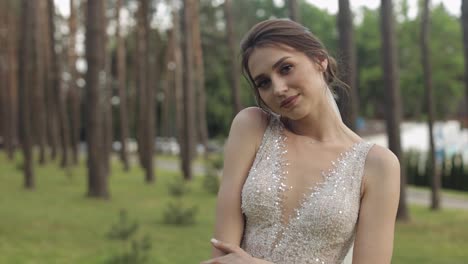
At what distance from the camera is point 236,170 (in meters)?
1.71

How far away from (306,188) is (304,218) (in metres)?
0.08

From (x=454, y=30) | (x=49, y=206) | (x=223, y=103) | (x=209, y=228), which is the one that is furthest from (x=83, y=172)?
(x=454, y=30)

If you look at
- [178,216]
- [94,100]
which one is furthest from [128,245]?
[94,100]

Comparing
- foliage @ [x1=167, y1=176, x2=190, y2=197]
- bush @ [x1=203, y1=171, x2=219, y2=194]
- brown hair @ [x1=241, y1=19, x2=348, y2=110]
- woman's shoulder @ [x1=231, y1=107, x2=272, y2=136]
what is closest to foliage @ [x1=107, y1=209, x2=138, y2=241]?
foliage @ [x1=167, y1=176, x2=190, y2=197]

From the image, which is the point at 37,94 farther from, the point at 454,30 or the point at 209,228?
the point at 454,30

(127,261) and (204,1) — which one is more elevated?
(204,1)

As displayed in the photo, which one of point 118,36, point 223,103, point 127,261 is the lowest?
point 223,103

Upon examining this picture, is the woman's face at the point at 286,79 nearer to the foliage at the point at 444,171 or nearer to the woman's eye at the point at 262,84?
the woman's eye at the point at 262,84

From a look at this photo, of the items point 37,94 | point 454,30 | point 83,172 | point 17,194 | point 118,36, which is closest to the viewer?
point 17,194

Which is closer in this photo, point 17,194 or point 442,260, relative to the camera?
point 442,260

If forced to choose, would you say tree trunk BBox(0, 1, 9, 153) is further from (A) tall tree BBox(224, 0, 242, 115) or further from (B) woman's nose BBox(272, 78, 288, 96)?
(B) woman's nose BBox(272, 78, 288, 96)

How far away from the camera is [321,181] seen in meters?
1.67

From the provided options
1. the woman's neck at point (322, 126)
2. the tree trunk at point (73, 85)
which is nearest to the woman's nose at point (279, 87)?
the woman's neck at point (322, 126)

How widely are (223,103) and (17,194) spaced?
32.6 metres
